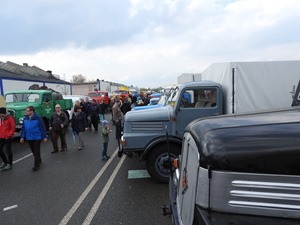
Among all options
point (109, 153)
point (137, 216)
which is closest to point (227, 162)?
point (137, 216)

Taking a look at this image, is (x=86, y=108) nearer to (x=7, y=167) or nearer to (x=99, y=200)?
(x=7, y=167)

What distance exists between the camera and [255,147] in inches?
64.8

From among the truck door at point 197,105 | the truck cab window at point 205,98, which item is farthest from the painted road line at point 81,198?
the truck cab window at point 205,98

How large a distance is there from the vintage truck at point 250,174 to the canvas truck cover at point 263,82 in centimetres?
432

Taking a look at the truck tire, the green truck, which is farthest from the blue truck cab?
the green truck

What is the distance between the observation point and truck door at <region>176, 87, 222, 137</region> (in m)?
5.99

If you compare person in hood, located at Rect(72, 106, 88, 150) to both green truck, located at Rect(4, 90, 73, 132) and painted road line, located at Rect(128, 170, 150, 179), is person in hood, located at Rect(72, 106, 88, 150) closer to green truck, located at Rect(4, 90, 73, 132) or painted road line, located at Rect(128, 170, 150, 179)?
green truck, located at Rect(4, 90, 73, 132)

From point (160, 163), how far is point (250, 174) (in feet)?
13.6

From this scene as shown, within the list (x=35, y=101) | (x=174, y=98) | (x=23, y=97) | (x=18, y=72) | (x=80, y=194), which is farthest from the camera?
(x=18, y=72)

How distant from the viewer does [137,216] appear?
427 cm

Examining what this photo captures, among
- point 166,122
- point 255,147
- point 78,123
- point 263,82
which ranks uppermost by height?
point 263,82

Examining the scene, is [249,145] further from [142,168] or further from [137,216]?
[142,168]

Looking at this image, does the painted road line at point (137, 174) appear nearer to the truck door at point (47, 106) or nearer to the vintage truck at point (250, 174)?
the vintage truck at point (250, 174)

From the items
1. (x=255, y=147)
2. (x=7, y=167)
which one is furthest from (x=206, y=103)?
(x=7, y=167)
